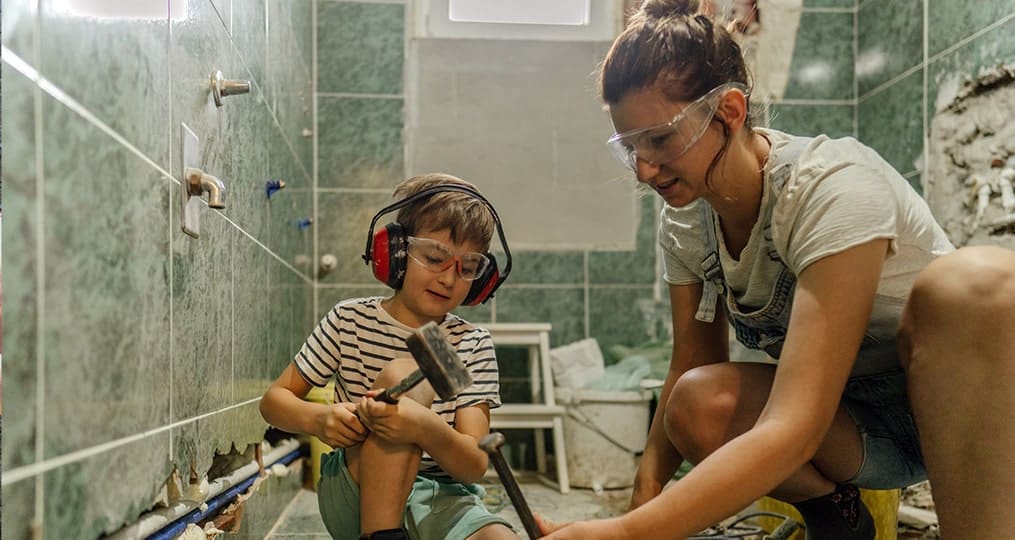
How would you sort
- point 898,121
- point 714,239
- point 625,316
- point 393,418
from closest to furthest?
point 393,418
point 714,239
point 898,121
point 625,316

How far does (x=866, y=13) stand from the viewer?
3.74 metres

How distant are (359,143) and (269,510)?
72.8 inches

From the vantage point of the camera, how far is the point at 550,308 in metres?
3.72

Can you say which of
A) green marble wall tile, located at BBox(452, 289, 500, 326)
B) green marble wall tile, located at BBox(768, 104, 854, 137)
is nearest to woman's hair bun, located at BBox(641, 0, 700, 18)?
green marble wall tile, located at BBox(452, 289, 500, 326)

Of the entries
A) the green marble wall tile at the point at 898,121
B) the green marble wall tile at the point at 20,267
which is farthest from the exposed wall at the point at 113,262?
the green marble wall tile at the point at 898,121

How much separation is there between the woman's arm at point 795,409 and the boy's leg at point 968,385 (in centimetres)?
12

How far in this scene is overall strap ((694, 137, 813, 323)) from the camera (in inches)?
51.8

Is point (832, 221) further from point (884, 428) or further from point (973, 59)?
point (973, 59)

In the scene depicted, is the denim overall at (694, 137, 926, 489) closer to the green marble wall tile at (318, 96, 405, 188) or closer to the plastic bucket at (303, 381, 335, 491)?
the plastic bucket at (303, 381, 335, 491)

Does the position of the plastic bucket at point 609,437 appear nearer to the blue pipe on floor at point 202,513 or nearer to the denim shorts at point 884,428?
the blue pipe on floor at point 202,513

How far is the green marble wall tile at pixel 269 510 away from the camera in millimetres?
1930

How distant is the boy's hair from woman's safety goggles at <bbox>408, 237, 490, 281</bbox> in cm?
3

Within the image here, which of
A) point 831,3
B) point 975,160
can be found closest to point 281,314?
point 975,160

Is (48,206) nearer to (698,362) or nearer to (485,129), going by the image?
(698,362)
